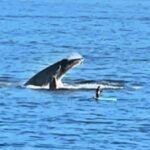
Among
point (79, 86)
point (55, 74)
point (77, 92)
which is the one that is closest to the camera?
point (77, 92)

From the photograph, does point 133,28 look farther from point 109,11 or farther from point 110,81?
point 110,81

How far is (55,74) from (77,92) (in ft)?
6.89

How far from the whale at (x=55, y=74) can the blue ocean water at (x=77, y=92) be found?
79cm

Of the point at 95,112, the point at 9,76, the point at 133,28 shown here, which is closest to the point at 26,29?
the point at 133,28

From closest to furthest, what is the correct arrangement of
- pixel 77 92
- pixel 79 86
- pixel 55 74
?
pixel 77 92 < pixel 55 74 < pixel 79 86

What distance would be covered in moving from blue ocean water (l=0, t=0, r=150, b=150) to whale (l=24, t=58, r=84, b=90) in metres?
0.79

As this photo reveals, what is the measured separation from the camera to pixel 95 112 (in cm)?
4306

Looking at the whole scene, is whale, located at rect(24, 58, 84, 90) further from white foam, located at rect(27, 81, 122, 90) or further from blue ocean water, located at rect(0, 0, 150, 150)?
blue ocean water, located at rect(0, 0, 150, 150)

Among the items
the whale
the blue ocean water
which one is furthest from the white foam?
the blue ocean water

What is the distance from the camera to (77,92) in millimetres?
48750

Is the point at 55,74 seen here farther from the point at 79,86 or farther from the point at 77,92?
the point at 77,92

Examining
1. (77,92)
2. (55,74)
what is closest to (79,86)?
(55,74)

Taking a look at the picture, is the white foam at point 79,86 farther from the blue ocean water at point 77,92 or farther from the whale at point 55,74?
the blue ocean water at point 77,92

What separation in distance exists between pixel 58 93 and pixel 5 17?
226 feet
